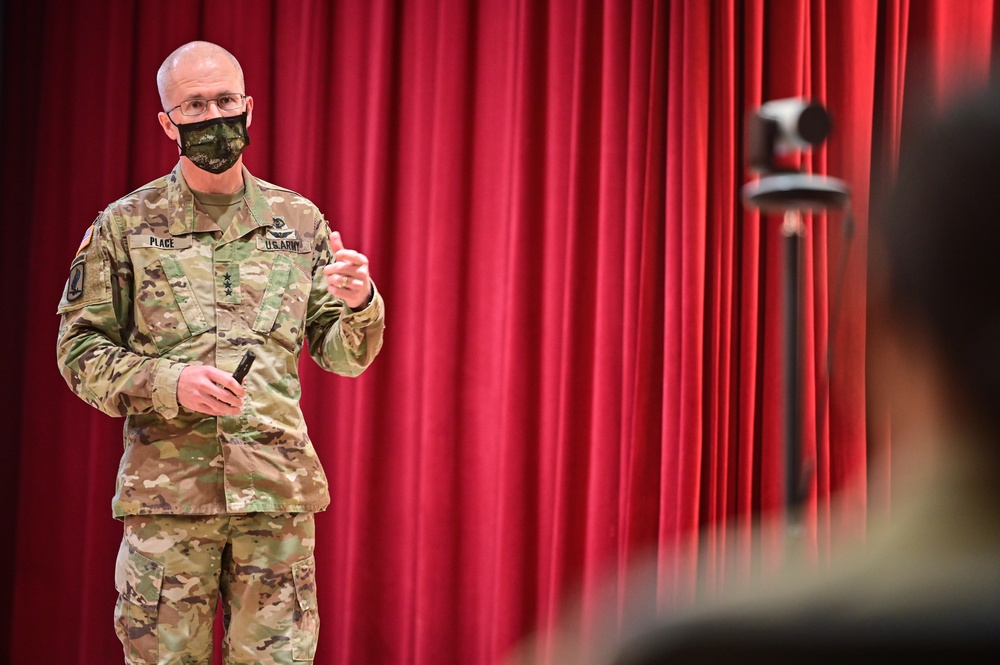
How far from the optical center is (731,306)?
2.80 m

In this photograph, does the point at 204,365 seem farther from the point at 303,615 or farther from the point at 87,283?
the point at 303,615

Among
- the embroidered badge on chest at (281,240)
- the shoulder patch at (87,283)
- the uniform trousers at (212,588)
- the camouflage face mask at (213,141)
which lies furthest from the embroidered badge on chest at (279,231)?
the uniform trousers at (212,588)

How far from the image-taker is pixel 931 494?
0.52 meters

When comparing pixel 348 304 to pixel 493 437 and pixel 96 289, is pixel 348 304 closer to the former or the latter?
pixel 96 289

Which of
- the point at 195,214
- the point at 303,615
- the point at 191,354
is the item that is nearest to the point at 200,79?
the point at 195,214

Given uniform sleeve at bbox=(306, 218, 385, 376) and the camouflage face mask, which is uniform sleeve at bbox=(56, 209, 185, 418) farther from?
uniform sleeve at bbox=(306, 218, 385, 376)

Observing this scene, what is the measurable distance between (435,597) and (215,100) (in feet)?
5.28

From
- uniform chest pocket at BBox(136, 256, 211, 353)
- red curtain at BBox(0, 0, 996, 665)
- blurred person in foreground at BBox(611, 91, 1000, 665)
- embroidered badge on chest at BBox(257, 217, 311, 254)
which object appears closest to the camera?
blurred person in foreground at BBox(611, 91, 1000, 665)

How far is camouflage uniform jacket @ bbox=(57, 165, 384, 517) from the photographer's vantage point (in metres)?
2.21

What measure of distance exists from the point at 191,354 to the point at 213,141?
488 millimetres

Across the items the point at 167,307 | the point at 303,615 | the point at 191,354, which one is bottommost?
the point at 303,615

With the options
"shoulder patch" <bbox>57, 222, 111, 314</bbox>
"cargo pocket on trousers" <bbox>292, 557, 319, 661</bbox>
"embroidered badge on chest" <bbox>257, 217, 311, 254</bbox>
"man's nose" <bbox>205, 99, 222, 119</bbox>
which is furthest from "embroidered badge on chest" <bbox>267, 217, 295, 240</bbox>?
"cargo pocket on trousers" <bbox>292, 557, 319, 661</bbox>

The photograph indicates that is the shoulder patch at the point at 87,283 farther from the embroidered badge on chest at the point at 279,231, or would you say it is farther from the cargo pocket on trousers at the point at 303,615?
the cargo pocket on trousers at the point at 303,615

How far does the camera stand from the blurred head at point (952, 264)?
517 millimetres
